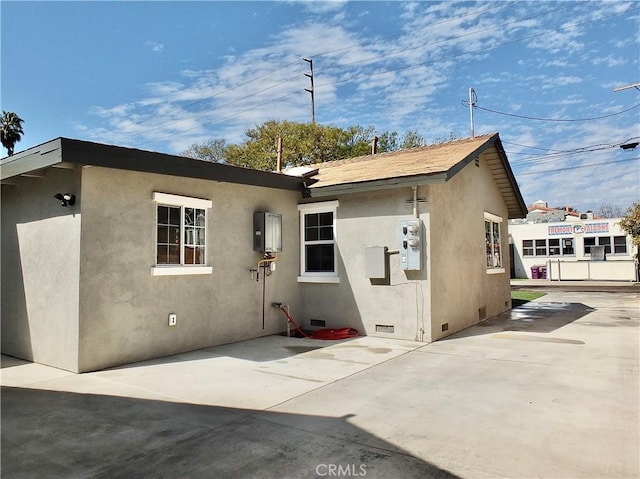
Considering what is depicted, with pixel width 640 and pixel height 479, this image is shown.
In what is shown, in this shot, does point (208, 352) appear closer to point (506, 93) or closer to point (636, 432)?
point (636, 432)

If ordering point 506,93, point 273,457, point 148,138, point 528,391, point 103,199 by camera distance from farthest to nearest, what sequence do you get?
point 148,138 < point 506,93 < point 103,199 < point 528,391 < point 273,457

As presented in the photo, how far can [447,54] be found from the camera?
71.3 feet

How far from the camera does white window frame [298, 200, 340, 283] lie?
9.51 metres

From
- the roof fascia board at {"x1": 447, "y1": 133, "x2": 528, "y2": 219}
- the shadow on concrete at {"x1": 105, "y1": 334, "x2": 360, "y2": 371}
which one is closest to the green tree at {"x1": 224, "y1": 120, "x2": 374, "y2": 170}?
the roof fascia board at {"x1": 447, "y1": 133, "x2": 528, "y2": 219}

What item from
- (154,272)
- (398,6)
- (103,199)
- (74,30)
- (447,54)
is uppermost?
(447,54)

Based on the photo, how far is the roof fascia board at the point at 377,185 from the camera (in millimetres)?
7851

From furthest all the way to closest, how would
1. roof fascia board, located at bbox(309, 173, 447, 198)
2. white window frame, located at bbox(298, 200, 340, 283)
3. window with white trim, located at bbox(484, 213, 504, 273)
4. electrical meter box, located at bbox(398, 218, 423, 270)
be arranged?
window with white trim, located at bbox(484, 213, 504, 273) → white window frame, located at bbox(298, 200, 340, 283) → electrical meter box, located at bbox(398, 218, 423, 270) → roof fascia board, located at bbox(309, 173, 447, 198)

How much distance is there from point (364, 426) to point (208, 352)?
4.21m

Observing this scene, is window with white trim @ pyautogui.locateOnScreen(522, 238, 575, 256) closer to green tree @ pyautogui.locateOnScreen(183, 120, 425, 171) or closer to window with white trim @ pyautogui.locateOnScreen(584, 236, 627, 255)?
window with white trim @ pyautogui.locateOnScreen(584, 236, 627, 255)

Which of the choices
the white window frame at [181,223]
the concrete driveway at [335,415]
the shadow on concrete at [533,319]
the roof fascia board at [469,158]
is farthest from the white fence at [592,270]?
the white window frame at [181,223]

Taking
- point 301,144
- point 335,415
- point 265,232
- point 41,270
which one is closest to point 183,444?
point 335,415

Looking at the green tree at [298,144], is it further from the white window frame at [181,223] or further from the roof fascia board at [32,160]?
the roof fascia board at [32,160]

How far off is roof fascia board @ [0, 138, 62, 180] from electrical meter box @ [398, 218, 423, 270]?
5.74 meters

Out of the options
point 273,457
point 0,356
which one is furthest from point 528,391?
point 0,356
